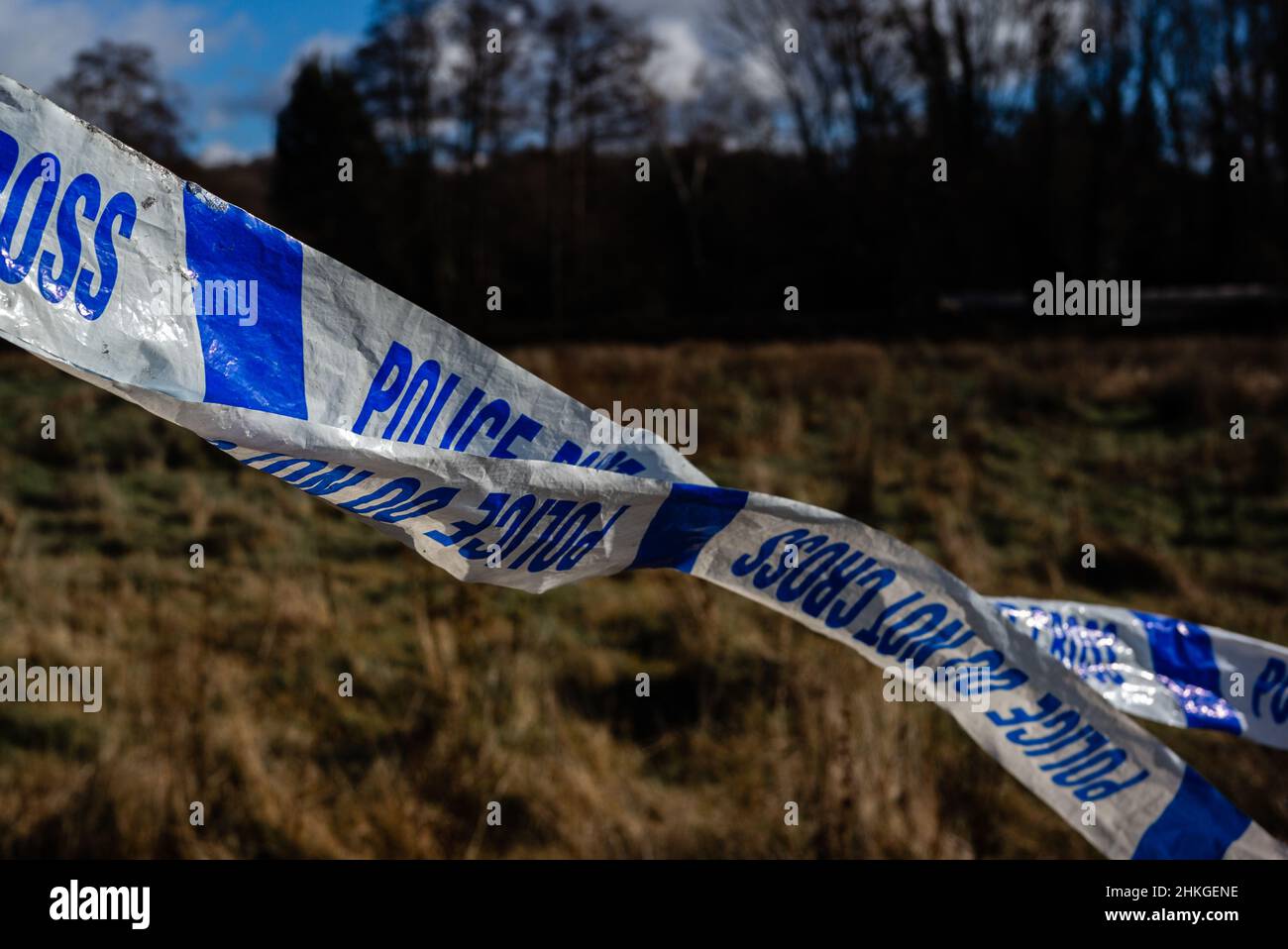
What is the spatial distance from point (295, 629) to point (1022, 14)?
2905 centimetres

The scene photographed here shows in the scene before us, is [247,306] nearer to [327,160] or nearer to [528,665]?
[528,665]

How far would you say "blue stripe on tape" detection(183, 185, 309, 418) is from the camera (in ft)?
4.67

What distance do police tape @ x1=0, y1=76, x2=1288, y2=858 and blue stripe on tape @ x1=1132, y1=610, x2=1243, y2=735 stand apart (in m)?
0.27

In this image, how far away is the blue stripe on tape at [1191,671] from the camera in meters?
2.14

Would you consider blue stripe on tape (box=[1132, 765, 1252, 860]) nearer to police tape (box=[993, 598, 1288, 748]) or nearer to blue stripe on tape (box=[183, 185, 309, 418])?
police tape (box=[993, 598, 1288, 748])

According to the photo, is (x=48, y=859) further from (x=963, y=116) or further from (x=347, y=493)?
(x=963, y=116)

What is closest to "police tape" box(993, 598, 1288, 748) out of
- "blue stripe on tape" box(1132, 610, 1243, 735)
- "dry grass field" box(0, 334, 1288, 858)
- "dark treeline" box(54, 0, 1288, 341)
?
"blue stripe on tape" box(1132, 610, 1243, 735)

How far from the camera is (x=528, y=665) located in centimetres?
463

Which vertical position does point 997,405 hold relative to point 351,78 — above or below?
below

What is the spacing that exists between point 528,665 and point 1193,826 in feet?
10.4

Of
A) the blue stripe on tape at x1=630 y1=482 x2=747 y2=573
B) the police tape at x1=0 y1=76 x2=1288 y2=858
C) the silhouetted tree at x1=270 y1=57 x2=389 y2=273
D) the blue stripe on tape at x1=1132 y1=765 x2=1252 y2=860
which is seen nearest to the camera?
the police tape at x1=0 y1=76 x2=1288 y2=858
